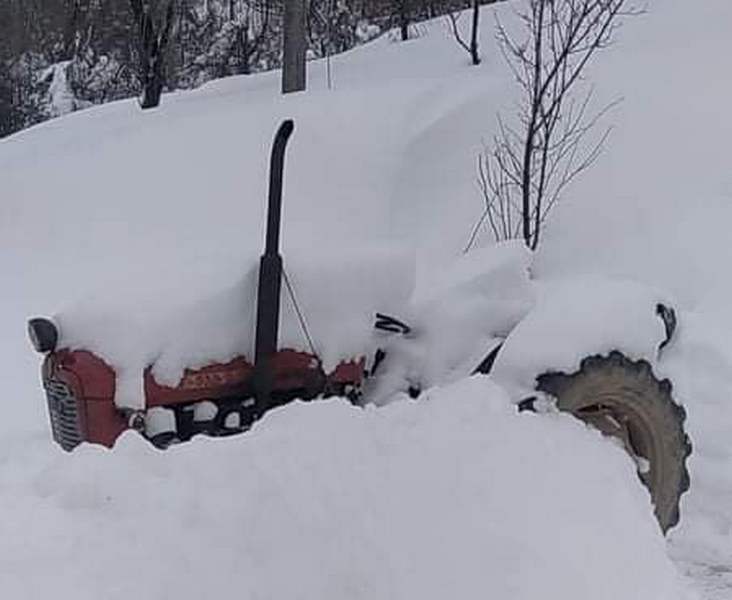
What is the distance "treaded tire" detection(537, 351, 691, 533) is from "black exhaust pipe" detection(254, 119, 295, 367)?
0.83 meters

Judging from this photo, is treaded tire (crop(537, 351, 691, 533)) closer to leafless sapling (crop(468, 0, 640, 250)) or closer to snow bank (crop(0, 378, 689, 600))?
snow bank (crop(0, 378, 689, 600))

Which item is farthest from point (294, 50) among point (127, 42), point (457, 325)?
point (127, 42)

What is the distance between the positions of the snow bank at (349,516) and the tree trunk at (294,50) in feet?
29.5

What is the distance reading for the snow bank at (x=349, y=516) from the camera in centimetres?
237

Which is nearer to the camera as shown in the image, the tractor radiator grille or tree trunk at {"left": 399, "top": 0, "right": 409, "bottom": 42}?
the tractor radiator grille

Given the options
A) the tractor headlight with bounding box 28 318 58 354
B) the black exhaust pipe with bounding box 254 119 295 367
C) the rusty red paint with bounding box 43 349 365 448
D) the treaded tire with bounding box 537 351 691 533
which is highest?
the black exhaust pipe with bounding box 254 119 295 367

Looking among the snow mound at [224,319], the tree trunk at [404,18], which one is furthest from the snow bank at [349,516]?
the tree trunk at [404,18]

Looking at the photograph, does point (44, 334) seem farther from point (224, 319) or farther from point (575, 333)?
point (575, 333)

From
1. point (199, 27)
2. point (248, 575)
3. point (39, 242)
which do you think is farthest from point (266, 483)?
point (199, 27)

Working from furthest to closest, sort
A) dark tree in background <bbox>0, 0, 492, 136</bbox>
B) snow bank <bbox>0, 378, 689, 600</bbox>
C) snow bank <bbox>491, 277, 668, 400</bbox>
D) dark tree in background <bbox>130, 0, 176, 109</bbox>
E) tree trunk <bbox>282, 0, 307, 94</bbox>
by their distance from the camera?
dark tree in background <bbox>0, 0, 492, 136</bbox> < dark tree in background <bbox>130, 0, 176, 109</bbox> < tree trunk <bbox>282, 0, 307, 94</bbox> < snow bank <bbox>491, 277, 668, 400</bbox> < snow bank <bbox>0, 378, 689, 600</bbox>

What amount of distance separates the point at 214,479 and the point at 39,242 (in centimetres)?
656

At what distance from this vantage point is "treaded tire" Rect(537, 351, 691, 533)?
3.23m

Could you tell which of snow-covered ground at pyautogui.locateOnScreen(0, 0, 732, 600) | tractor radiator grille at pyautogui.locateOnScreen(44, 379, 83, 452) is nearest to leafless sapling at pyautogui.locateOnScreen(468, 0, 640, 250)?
snow-covered ground at pyautogui.locateOnScreen(0, 0, 732, 600)

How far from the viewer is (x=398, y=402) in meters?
3.14
